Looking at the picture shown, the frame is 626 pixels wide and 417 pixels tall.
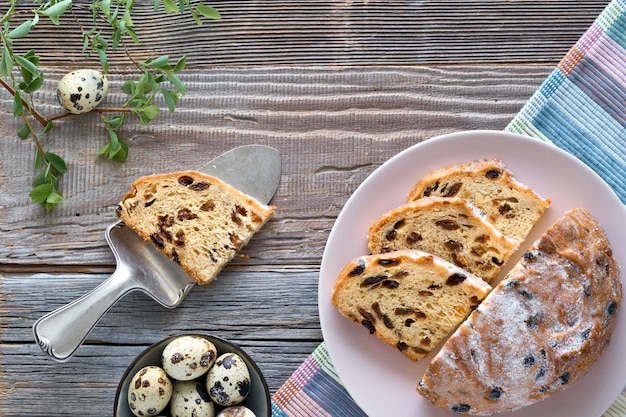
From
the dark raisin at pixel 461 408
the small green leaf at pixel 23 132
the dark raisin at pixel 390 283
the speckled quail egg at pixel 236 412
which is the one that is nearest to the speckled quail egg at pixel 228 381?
the speckled quail egg at pixel 236 412

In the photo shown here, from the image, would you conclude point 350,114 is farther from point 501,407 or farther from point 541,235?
point 501,407

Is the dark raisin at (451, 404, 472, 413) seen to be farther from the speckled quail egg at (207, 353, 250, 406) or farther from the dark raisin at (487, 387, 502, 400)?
the speckled quail egg at (207, 353, 250, 406)

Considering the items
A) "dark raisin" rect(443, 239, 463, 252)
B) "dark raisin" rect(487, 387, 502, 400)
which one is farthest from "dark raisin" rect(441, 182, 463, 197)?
"dark raisin" rect(487, 387, 502, 400)

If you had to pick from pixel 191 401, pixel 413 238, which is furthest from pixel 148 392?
Answer: pixel 413 238

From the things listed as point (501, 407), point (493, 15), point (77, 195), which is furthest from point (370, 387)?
point (493, 15)

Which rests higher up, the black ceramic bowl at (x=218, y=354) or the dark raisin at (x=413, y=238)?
the dark raisin at (x=413, y=238)

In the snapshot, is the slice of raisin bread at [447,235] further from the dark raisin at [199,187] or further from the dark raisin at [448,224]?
the dark raisin at [199,187]
